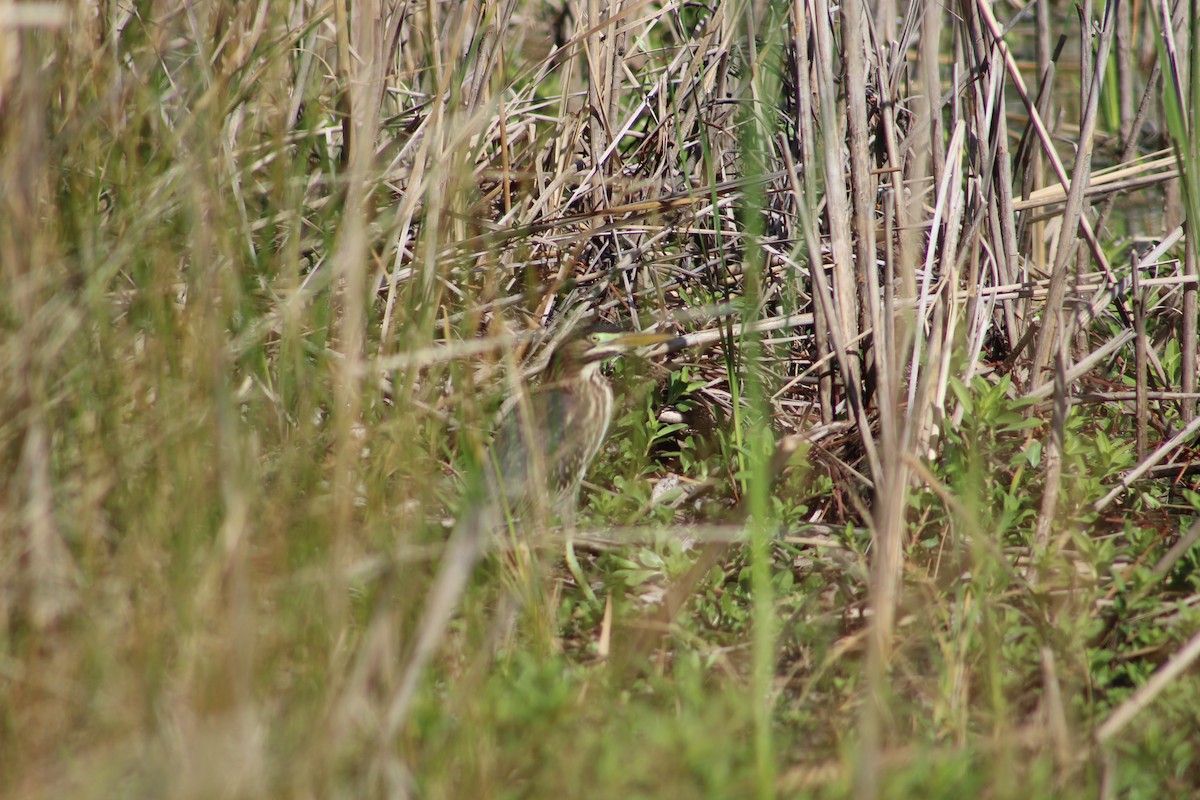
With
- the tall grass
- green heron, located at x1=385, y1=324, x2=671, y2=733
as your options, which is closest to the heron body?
green heron, located at x1=385, y1=324, x2=671, y2=733

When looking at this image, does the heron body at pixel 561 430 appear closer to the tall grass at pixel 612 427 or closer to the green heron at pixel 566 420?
the green heron at pixel 566 420

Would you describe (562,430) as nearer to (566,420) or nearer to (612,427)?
(566,420)

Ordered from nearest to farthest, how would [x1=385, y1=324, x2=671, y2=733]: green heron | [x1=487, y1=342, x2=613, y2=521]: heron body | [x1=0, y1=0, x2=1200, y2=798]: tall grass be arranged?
[x1=0, y1=0, x2=1200, y2=798]: tall grass < [x1=385, y1=324, x2=671, y2=733]: green heron < [x1=487, y1=342, x2=613, y2=521]: heron body

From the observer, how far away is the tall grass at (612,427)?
1.85 meters

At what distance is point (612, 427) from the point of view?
352 centimetres

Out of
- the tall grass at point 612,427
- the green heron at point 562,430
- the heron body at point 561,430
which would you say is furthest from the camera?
the heron body at point 561,430

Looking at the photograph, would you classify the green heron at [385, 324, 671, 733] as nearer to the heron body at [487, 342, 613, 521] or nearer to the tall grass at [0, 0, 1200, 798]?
the heron body at [487, 342, 613, 521]

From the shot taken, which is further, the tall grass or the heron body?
the heron body

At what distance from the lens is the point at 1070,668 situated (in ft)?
7.82

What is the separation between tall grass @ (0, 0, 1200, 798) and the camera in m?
1.85

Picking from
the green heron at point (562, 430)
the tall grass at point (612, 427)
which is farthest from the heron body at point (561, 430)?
the tall grass at point (612, 427)

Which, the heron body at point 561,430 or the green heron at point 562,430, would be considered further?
the heron body at point 561,430

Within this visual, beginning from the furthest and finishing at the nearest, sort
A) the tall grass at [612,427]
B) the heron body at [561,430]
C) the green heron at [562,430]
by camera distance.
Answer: the heron body at [561,430]
the green heron at [562,430]
the tall grass at [612,427]

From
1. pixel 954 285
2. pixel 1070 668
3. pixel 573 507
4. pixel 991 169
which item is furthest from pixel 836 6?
pixel 1070 668
